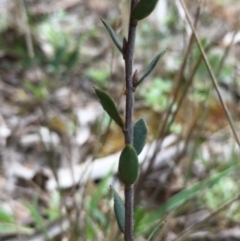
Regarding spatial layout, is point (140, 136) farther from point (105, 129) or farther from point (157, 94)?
point (157, 94)

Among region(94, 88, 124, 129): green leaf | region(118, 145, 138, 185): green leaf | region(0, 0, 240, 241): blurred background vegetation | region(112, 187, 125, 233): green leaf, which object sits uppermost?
region(0, 0, 240, 241): blurred background vegetation

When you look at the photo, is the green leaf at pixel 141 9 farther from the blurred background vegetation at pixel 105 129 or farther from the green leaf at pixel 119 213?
the blurred background vegetation at pixel 105 129

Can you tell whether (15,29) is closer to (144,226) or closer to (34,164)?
(34,164)

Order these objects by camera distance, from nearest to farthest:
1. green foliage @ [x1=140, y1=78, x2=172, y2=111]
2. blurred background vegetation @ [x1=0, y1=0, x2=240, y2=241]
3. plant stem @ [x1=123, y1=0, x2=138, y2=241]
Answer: plant stem @ [x1=123, y1=0, x2=138, y2=241] < blurred background vegetation @ [x1=0, y1=0, x2=240, y2=241] < green foliage @ [x1=140, y1=78, x2=172, y2=111]

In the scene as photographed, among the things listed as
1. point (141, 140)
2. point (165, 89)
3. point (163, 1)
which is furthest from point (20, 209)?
point (163, 1)

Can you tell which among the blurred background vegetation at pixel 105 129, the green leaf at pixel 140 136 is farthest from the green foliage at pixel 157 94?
the green leaf at pixel 140 136

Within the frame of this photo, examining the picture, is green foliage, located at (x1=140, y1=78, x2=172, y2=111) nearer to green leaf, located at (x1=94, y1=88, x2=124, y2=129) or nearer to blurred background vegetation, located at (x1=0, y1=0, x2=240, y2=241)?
blurred background vegetation, located at (x1=0, y1=0, x2=240, y2=241)

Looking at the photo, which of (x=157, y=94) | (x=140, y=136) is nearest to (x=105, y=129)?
(x=157, y=94)

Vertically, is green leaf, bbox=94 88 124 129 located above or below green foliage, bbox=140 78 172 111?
below

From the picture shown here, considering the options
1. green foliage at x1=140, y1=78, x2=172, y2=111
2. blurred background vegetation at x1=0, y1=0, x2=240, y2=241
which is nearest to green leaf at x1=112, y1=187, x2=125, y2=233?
blurred background vegetation at x1=0, y1=0, x2=240, y2=241
